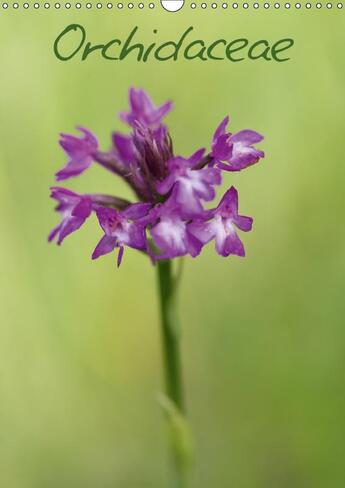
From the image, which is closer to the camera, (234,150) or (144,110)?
(234,150)

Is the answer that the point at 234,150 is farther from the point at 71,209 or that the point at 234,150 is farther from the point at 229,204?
the point at 71,209

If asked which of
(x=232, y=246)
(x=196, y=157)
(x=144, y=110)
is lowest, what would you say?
(x=232, y=246)

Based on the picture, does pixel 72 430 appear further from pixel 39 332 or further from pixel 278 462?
pixel 278 462

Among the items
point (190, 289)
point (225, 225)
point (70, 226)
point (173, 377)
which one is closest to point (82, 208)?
point (70, 226)

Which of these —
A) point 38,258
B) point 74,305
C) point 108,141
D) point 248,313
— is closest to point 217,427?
point 248,313

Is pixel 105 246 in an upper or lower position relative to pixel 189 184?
lower

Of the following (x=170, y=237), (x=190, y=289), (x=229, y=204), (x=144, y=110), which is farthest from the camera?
(x=190, y=289)

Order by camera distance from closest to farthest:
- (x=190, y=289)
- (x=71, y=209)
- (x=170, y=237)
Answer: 1. (x=170, y=237)
2. (x=71, y=209)
3. (x=190, y=289)

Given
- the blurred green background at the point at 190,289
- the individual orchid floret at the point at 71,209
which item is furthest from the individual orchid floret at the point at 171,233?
the blurred green background at the point at 190,289

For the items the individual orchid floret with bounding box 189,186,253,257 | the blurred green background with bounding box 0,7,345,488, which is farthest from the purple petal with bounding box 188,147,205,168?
the blurred green background with bounding box 0,7,345,488
